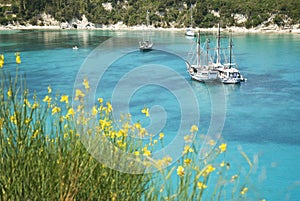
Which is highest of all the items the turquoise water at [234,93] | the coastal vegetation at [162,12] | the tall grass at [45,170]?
the coastal vegetation at [162,12]

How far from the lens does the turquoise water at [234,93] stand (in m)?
14.0

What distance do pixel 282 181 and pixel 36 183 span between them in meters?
10.7

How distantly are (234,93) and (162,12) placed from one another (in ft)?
158

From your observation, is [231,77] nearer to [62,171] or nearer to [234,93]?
[234,93]

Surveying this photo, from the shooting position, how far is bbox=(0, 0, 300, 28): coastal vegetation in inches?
2427

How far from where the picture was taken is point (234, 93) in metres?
23.6

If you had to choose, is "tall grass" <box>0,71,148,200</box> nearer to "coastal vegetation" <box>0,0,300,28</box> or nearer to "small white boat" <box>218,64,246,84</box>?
"small white boat" <box>218,64,246,84</box>

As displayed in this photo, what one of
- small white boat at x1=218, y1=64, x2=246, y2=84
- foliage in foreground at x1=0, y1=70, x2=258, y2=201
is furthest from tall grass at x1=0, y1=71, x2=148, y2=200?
small white boat at x1=218, y1=64, x2=246, y2=84

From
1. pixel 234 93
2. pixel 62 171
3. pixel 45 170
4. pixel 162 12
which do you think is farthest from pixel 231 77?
pixel 162 12

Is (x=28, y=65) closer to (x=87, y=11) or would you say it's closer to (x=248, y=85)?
(x=248, y=85)

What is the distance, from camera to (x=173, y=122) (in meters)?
17.8

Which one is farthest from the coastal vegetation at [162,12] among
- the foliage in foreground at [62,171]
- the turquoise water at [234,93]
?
the foliage in foreground at [62,171]

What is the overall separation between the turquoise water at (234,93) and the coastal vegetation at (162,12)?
69.0 ft

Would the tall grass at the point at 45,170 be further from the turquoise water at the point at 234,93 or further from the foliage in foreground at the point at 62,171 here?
the turquoise water at the point at 234,93
